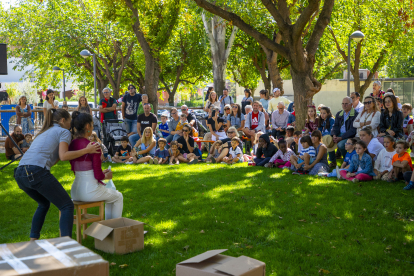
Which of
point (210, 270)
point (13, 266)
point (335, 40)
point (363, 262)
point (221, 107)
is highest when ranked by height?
point (335, 40)

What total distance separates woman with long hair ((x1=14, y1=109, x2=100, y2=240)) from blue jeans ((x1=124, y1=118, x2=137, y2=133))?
9.53m

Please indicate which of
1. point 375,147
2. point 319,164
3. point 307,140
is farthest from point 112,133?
point 375,147

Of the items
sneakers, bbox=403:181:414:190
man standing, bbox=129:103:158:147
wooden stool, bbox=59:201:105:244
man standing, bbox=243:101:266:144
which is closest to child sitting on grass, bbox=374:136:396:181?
sneakers, bbox=403:181:414:190

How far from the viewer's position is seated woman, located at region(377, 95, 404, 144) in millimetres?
10172

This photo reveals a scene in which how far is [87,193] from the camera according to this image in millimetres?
4922

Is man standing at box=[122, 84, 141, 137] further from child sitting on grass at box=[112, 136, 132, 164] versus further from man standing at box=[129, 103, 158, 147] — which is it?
child sitting on grass at box=[112, 136, 132, 164]

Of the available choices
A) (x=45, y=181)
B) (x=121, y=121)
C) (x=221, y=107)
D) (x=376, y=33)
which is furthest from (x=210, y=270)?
(x=376, y=33)

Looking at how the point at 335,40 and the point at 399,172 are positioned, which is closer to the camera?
the point at 399,172

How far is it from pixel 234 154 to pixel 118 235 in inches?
308

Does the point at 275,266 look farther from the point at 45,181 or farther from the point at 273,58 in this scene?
the point at 273,58

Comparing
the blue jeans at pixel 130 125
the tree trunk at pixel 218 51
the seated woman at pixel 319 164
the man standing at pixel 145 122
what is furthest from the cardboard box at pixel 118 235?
the tree trunk at pixel 218 51

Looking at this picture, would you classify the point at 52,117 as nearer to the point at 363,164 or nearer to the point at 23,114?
the point at 363,164

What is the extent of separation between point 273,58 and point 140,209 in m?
14.7

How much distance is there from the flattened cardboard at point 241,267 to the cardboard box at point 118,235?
2253 mm
